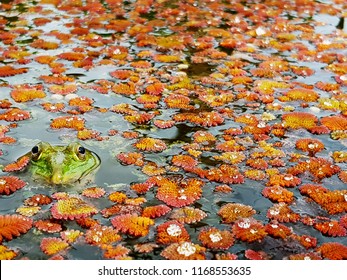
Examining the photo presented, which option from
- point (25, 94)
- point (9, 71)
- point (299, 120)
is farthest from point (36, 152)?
point (299, 120)

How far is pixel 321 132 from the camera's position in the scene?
9984mm

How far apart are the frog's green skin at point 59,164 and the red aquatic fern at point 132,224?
4.33 ft

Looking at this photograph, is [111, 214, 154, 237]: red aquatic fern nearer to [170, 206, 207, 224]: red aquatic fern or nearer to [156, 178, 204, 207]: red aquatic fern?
[170, 206, 207, 224]: red aquatic fern

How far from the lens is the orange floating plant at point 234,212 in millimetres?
7242

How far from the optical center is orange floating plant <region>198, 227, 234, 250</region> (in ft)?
21.8

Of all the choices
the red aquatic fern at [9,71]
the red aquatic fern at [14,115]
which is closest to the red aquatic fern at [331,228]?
the red aquatic fern at [14,115]

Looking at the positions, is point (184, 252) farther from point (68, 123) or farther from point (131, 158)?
point (68, 123)

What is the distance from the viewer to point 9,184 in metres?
7.70

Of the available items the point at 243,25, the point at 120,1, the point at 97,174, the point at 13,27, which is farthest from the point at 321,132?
the point at 120,1

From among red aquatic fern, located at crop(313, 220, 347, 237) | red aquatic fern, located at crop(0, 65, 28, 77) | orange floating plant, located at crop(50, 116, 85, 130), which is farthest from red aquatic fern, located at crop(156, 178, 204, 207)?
red aquatic fern, located at crop(0, 65, 28, 77)

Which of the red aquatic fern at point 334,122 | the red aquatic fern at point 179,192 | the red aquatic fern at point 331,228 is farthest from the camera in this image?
the red aquatic fern at point 334,122

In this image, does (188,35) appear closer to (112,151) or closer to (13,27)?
(13,27)

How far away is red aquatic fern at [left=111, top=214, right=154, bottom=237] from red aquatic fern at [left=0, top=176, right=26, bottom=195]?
193 cm

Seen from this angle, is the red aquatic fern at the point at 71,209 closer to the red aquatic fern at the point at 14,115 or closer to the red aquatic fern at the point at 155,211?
the red aquatic fern at the point at 155,211
